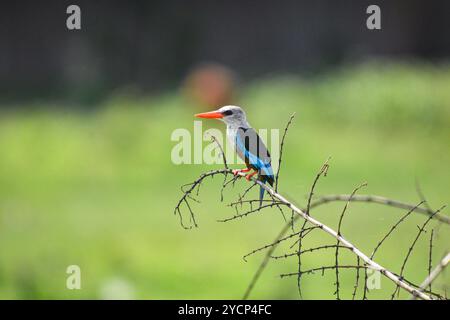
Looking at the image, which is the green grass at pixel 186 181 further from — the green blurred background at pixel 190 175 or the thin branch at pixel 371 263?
the thin branch at pixel 371 263

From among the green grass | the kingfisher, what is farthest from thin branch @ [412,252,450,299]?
the green grass

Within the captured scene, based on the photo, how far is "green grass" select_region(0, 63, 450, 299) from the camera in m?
5.16

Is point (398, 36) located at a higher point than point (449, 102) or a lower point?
higher

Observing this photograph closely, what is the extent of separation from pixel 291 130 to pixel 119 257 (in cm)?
217

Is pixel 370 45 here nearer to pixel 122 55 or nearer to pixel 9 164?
pixel 122 55

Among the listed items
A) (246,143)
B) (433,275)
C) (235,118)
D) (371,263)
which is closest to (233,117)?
(235,118)

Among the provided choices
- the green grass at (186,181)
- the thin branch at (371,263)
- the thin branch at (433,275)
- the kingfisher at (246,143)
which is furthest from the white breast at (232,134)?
the green grass at (186,181)

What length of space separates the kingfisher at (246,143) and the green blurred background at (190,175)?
2.04m

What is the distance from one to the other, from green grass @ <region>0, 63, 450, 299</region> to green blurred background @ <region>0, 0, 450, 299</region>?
0.5 inches

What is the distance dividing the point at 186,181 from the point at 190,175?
111 millimetres

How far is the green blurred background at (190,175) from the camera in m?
5.17

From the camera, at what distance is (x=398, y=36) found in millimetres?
9258

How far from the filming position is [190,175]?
21.9 feet
